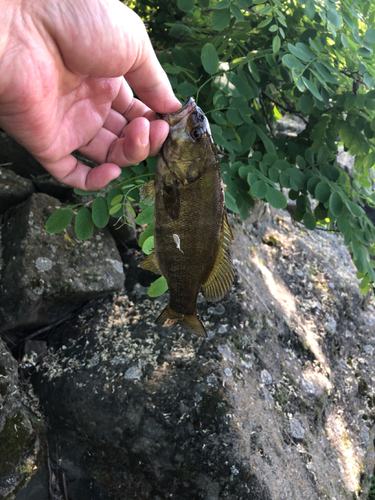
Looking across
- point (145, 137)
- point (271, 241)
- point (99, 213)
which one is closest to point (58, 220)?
point (99, 213)

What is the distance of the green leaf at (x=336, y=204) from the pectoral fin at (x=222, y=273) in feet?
4.46

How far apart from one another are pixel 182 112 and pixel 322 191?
1630 millimetres

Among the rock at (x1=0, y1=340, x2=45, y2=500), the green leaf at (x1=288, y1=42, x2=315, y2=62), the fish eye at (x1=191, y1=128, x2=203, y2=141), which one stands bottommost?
the rock at (x1=0, y1=340, x2=45, y2=500)

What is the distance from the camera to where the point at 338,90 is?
3.61 meters

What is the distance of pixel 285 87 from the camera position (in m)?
3.38

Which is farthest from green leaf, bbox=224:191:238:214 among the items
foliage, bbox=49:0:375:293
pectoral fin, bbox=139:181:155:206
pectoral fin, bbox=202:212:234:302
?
pectoral fin, bbox=139:181:155:206

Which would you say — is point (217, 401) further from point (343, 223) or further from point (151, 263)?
point (343, 223)

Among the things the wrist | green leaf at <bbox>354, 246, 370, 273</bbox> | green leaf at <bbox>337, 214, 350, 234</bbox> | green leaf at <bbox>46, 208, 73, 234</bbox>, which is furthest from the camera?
green leaf at <bbox>354, 246, 370, 273</bbox>

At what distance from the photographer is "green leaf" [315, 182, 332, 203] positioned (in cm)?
303

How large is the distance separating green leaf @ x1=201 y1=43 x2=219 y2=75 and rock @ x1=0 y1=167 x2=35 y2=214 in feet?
6.30

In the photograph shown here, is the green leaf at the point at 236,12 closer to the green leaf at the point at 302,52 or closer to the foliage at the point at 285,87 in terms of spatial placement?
the foliage at the point at 285,87

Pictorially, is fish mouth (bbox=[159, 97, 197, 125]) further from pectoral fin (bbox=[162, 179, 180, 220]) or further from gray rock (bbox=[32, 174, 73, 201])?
gray rock (bbox=[32, 174, 73, 201])

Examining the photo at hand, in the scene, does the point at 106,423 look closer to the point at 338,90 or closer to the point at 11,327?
the point at 11,327

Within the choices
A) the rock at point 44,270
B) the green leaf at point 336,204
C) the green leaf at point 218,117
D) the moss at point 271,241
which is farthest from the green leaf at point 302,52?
the moss at point 271,241
